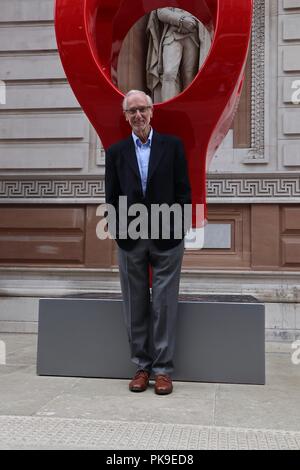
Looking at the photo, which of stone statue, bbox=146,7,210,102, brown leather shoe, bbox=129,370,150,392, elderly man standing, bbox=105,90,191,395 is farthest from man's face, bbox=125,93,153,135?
stone statue, bbox=146,7,210,102

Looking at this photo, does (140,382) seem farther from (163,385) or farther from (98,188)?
(98,188)

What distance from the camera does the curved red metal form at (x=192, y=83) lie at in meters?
3.09

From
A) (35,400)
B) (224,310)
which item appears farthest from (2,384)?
(224,310)

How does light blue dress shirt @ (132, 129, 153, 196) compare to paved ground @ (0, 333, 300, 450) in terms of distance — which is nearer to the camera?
paved ground @ (0, 333, 300, 450)

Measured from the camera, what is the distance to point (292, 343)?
210 inches

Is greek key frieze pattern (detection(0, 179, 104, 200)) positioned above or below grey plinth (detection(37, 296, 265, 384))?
above

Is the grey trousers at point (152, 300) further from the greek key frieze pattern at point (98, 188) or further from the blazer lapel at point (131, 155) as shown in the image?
the greek key frieze pattern at point (98, 188)

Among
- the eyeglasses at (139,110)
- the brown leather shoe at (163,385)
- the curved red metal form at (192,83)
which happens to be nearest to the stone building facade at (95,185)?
the curved red metal form at (192,83)

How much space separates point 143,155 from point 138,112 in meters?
0.27

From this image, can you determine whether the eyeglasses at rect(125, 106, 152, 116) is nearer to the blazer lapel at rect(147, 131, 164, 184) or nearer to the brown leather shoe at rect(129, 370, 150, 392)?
the blazer lapel at rect(147, 131, 164, 184)

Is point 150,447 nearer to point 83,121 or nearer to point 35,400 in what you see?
point 35,400

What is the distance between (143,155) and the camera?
316 centimetres

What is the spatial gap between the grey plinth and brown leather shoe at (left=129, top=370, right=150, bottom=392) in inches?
9.8

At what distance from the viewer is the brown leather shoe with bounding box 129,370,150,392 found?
118 inches
